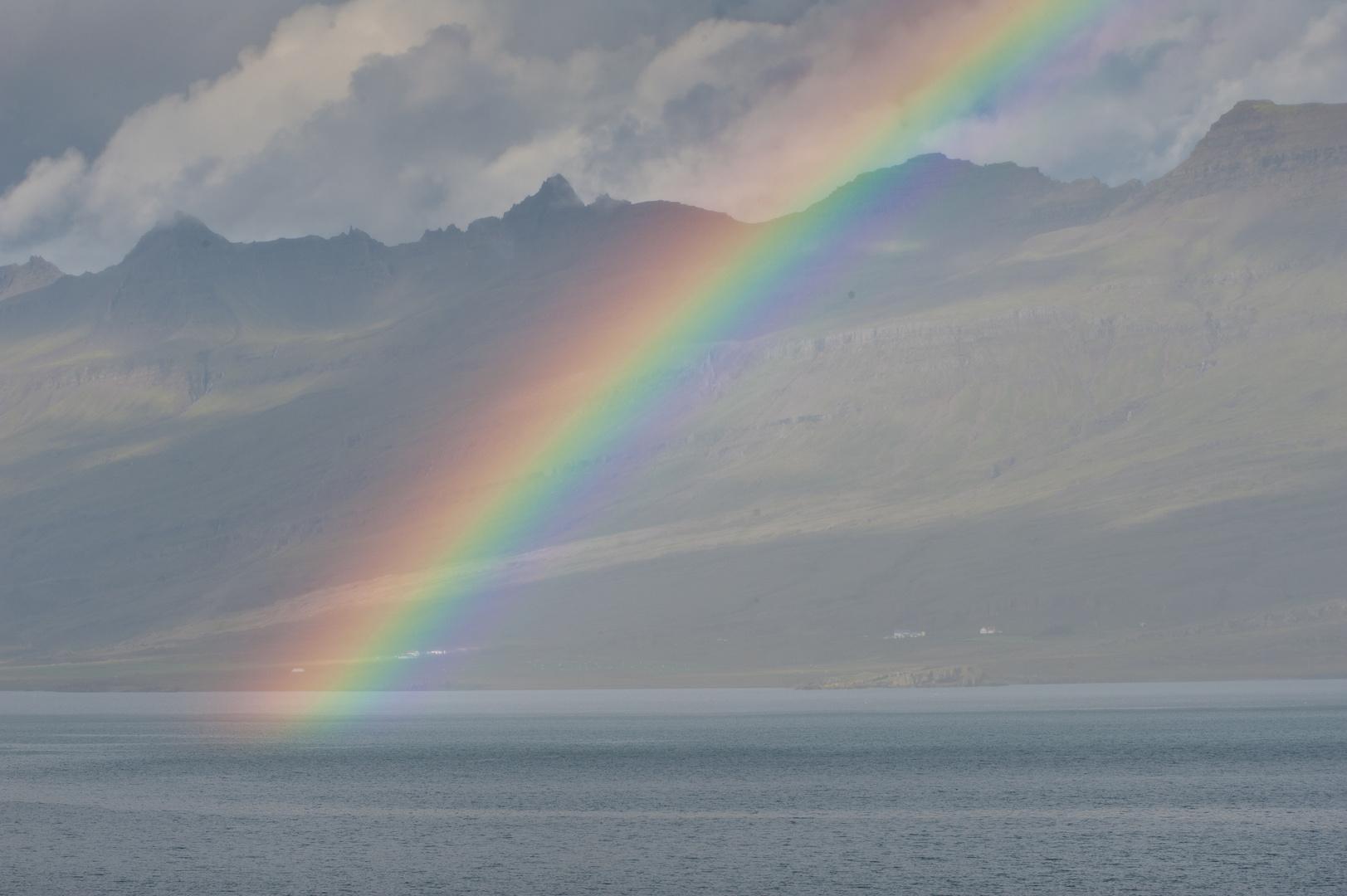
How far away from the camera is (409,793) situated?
13400 cm

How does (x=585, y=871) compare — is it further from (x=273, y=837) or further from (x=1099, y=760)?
(x=1099, y=760)

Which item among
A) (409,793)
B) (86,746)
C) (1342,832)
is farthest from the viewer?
(86,746)

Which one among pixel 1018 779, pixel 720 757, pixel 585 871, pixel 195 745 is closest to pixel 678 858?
pixel 585 871

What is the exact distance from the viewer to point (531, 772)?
154 metres

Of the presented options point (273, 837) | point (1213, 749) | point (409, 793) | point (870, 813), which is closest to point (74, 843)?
point (273, 837)

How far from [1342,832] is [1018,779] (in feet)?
134

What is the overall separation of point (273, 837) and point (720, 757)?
7064 centimetres

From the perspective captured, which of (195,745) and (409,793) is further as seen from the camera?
(195,745)

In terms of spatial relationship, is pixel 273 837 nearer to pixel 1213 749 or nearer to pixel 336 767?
pixel 336 767

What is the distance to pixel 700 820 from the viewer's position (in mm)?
113312

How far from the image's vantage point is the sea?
86.8 meters

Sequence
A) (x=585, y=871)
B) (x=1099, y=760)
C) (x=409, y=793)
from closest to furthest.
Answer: (x=585, y=871) < (x=409, y=793) < (x=1099, y=760)

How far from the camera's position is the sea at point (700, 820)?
86750 millimetres

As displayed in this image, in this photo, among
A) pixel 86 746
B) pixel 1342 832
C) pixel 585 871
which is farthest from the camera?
pixel 86 746
